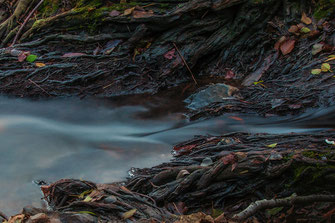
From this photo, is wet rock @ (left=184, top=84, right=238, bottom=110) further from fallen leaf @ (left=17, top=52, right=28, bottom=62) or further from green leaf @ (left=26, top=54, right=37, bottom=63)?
fallen leaf @ (left=17, top=52, right=28, bottom=62)

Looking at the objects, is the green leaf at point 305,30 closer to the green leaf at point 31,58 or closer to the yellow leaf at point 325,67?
the yellow leaf at point 325,67

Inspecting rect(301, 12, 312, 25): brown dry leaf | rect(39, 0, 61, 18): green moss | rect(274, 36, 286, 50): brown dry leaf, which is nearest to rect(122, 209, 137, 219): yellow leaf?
rect(274, 36, 286, 50): brown dry leaf

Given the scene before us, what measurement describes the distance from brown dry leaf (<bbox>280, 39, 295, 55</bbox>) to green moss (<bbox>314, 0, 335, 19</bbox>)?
22.2 inches

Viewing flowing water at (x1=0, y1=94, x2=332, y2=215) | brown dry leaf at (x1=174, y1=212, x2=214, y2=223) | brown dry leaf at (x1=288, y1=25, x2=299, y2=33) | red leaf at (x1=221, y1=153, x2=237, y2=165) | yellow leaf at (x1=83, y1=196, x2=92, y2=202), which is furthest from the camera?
brown dry leaf at (x1=288, y1=25, x2=299, y2=33)

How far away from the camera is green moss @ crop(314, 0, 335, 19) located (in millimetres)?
5758

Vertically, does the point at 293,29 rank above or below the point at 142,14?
below

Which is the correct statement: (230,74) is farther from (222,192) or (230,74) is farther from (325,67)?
(222,192)

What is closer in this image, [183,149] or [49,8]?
[183,149]

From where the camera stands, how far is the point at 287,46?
5.94 meters

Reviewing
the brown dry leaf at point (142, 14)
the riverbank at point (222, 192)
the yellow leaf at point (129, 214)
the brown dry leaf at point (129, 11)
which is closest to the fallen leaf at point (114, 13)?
the brown dry leaf at point (129, 11)

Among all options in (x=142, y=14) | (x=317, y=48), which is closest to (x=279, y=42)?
(x=317, y=48)

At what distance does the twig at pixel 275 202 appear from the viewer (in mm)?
2266

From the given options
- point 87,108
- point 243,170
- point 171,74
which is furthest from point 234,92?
point 243,170

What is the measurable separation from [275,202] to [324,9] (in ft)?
15.0
